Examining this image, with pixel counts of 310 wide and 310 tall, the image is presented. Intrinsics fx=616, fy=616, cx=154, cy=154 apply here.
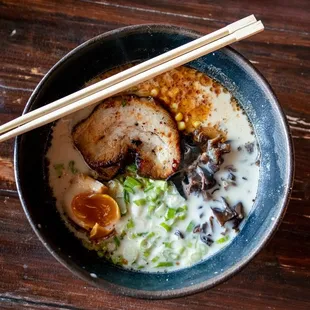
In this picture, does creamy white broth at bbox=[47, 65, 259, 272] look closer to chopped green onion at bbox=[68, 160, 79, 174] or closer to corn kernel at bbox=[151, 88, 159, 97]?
chopped green onion at bbox=[68, 160, 79, 174]

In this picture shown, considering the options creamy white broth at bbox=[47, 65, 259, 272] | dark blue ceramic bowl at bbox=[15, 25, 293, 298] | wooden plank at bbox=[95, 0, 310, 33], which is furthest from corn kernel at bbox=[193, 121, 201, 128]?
wooden plank at bbox=[95, 0, 310, 33]

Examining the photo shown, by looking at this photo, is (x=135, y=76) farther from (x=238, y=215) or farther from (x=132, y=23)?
(x=238, y=215)

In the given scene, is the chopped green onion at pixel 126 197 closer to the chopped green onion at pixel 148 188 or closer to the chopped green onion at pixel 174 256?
the chopped green onion at pixel 148 188

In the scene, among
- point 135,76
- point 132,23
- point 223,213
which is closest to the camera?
point 135,76

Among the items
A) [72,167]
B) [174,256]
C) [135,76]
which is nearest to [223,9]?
[135,76]

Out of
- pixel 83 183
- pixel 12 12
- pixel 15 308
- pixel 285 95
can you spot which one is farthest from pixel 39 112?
pixel 285 95

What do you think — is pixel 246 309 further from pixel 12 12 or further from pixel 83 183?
pixel 12 12
